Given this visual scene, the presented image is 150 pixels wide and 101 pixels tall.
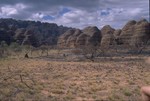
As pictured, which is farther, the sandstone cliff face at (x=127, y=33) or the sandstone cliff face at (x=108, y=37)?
the sandstone cliff face at (x=127, y=33)

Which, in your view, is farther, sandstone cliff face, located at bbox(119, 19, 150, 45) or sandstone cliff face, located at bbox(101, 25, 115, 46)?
sandstone cliff face, located at bbox(101, 25, 115, 46)

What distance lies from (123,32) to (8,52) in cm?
4670

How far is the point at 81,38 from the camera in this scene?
106 m

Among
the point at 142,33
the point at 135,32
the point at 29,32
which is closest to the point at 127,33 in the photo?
the point at 135,32

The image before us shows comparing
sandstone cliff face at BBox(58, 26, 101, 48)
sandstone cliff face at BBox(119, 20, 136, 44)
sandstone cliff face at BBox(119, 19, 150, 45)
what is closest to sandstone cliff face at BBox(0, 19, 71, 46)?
sandstone cliff face at BBox(58, 26, 101, 48)

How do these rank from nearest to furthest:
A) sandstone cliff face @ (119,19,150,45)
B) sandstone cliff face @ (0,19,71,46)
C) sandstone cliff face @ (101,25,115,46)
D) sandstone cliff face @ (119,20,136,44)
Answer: sandstone cliff face @ (119,19,150,45), sandstone cliff face @ (101,25,115,46), sandstone cliff face @ (119,20,136,44), sandstone cliff face @ (0,19,71,46)

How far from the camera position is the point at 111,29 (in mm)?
114000

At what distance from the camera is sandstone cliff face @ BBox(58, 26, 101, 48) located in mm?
105544

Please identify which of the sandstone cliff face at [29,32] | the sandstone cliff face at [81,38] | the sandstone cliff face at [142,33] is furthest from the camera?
the sandstone cliff face at [29,32]

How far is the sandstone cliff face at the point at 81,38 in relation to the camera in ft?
346

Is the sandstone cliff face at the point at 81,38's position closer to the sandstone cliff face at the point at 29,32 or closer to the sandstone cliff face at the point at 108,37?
the sandstone cliff face at the point at 108,37

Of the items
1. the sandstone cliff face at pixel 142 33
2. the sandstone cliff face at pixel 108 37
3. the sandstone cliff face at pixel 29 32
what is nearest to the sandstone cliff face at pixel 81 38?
the sandstone cliff face at pixel 108 37

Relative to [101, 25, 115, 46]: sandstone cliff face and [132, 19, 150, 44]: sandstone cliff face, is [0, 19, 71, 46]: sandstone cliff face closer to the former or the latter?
[101, 25, 115, 46]: sandstone cliff face

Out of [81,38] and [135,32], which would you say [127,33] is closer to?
[135,32]
